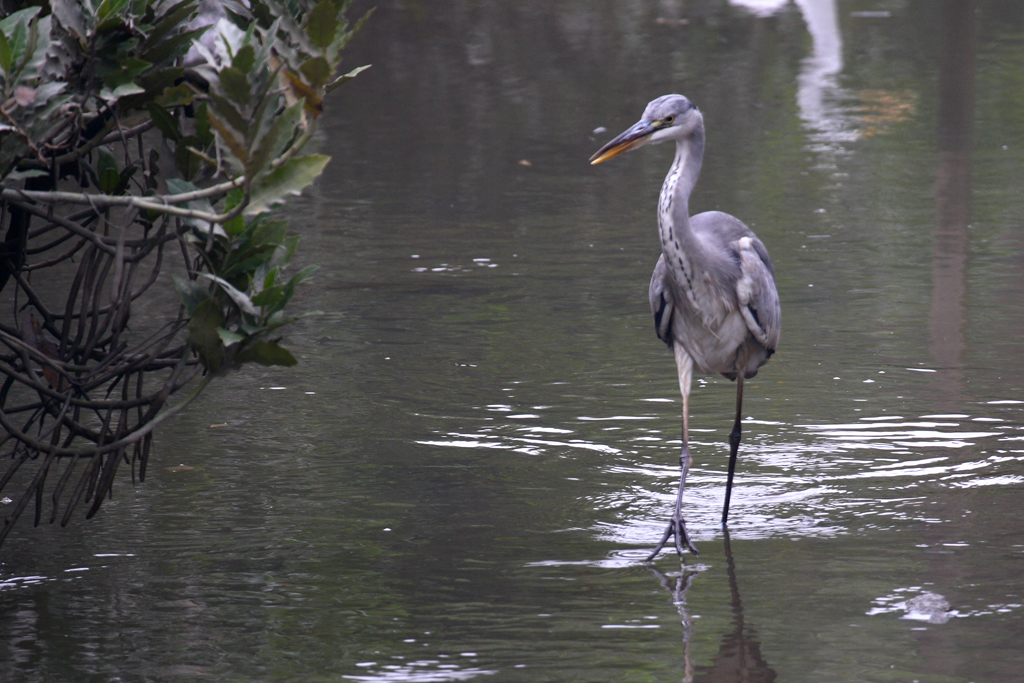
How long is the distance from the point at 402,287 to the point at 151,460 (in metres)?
3.53

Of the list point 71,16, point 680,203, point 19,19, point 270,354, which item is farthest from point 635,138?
point 19,19

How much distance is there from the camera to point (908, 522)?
19.3 ft

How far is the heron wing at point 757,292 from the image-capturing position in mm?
6121

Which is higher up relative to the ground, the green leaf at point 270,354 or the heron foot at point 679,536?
the green leaf at point 270,354

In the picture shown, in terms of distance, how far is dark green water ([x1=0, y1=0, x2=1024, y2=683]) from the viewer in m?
4.88

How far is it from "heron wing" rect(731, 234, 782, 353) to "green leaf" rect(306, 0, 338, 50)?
2.55 meters

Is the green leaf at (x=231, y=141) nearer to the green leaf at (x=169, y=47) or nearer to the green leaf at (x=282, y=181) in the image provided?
the green leaf at (x=282, y=181)

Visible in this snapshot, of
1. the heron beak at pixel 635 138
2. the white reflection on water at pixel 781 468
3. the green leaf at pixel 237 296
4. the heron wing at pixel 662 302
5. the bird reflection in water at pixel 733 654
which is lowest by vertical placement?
the white reflection on water at pixel 781 468

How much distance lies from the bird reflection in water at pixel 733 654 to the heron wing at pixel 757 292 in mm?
1368

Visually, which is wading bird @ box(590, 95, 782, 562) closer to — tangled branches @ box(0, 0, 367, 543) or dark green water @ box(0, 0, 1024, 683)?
dark green water @ box(0, 0, 1024, 683)

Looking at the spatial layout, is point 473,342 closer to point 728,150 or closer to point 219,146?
point 219,146

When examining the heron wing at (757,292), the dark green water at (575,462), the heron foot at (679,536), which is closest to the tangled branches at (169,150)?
the dark green water at (575,462)

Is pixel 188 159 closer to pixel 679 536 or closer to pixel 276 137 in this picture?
pixel 276 137

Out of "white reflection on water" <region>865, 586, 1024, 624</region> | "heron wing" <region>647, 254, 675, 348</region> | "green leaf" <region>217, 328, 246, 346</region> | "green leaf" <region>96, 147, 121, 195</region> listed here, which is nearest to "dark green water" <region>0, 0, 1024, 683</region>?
"white reflection on water" <region>865, 586, 1024, 624</region>
